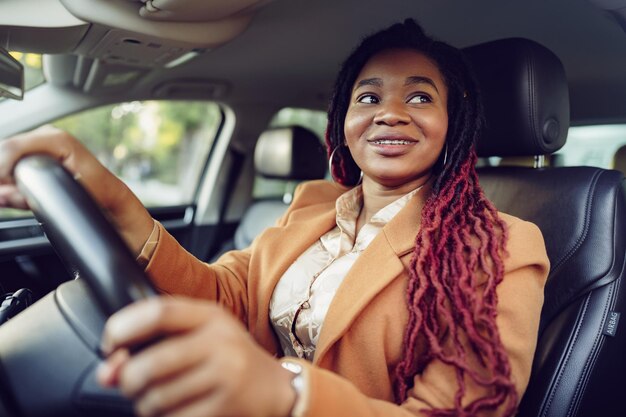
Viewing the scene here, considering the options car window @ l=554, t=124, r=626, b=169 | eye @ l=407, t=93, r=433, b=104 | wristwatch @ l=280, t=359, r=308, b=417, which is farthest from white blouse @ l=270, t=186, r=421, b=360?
car window @ l=554, t=124, r=626, b=169

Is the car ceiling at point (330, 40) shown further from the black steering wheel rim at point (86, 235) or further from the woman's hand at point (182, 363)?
the woman's hand at point (182, 363)

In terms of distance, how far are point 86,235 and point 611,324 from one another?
1214 millimetres

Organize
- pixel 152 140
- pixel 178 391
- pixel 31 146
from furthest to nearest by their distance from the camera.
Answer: pixel 152 140 → pixel 31 146 → pixel 178 391

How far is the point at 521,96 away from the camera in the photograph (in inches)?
60.7

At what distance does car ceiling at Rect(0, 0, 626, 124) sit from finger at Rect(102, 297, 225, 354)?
3.61 feet

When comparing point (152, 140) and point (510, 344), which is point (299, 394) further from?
point (152, 140)

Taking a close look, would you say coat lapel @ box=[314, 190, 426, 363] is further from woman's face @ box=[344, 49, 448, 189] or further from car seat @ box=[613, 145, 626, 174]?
car seat @ box=[613, 145, 626, 174]

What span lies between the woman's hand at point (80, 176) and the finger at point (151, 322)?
30 centimetres

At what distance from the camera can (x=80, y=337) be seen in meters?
0.97

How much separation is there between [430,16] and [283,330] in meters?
1.16

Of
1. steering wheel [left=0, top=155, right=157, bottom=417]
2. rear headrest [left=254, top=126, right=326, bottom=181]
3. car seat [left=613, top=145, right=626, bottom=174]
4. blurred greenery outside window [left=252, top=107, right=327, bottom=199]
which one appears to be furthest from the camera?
blurred greenery outside window [left=252, top=107, right=327, bottom=199]

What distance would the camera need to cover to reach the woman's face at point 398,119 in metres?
1.44

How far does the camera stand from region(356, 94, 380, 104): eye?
153 cm

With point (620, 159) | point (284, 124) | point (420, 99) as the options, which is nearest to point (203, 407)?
point (420, 99)
